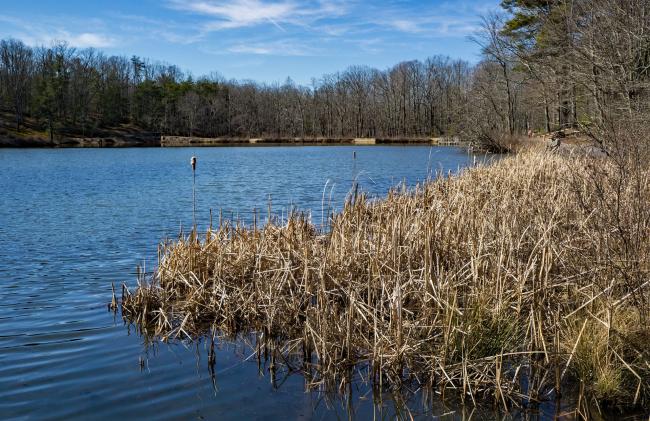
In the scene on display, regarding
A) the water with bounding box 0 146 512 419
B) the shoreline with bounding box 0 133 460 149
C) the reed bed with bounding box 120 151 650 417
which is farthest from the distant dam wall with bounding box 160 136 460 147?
the reed bed with bounding box 120 151 650 417

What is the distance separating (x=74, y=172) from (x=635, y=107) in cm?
2642

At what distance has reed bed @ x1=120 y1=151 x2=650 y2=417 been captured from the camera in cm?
448

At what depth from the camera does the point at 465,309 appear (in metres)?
4.77

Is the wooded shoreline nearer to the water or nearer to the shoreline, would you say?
the shoreline

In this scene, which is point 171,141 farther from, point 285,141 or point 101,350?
point 101,350

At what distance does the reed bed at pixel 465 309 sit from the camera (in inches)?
176

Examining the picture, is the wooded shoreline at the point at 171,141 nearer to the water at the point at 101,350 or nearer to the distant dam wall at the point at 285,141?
the distant dam wall at the point at 285,141

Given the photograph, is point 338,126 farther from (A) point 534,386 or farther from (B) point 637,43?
(A) point 534,386

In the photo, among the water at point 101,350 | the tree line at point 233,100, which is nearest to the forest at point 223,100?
the tree line at point 233,100

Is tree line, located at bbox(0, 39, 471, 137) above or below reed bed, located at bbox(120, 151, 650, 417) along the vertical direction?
above

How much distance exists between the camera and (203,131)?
9638cm

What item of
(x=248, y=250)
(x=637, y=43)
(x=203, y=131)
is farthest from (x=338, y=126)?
(x=248, y=250)

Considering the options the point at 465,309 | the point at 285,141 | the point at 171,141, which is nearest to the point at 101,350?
the point at 465,309

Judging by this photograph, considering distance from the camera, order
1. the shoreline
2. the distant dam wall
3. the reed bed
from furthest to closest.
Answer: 1. the distant dam wall
2. the shoreline
3. the reed bed
